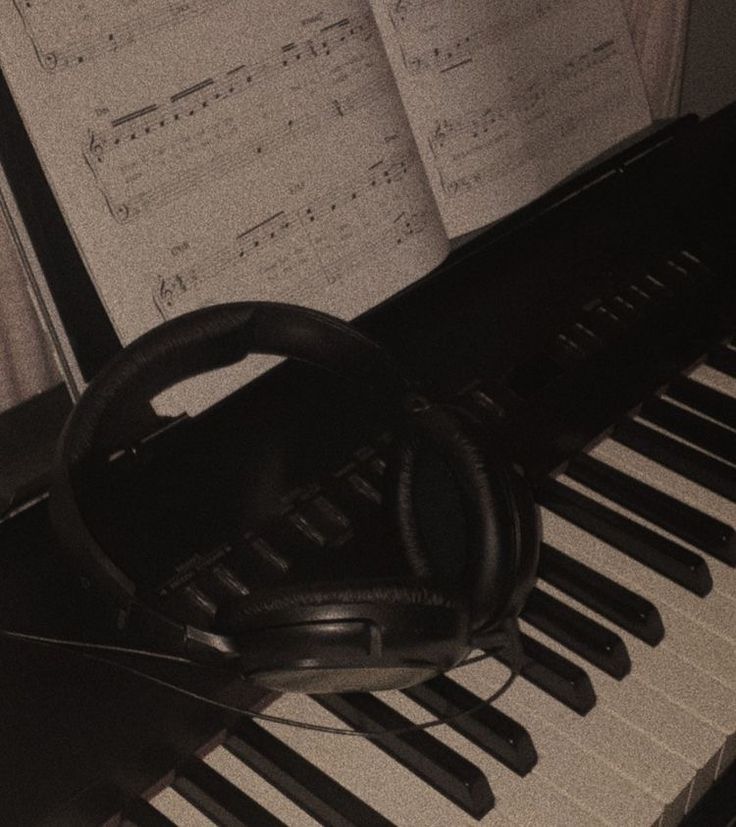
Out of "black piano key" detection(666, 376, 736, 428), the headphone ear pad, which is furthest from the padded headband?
"black piano key" detection(666, 376, 736, 428)

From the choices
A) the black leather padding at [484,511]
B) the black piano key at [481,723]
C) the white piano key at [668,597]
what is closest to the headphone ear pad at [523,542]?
the black leather padding at [484,511]

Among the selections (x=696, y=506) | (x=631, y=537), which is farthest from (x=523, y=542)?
(x=696, y=506)

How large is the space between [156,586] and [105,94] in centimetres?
37

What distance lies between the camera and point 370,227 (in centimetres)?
102

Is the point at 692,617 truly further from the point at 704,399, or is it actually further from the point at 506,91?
the point at 506,91

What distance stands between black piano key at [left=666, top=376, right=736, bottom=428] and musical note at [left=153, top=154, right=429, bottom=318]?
0.37m

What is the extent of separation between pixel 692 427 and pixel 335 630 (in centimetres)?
61

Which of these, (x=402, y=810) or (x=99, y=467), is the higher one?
(x=99, y=467)

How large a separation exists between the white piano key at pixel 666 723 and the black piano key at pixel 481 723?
95 mm

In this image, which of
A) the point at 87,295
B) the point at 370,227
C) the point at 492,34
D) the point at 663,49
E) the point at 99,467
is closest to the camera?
the point at 99,467

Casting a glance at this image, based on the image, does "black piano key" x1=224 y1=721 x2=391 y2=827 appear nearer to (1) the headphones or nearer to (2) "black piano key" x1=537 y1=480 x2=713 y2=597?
(1) the headphones

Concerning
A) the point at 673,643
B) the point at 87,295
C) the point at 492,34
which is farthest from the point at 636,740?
the point at 492,34

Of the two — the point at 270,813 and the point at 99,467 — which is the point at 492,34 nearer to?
the point at 99,467

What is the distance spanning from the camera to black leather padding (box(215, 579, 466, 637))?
72 centimetres
